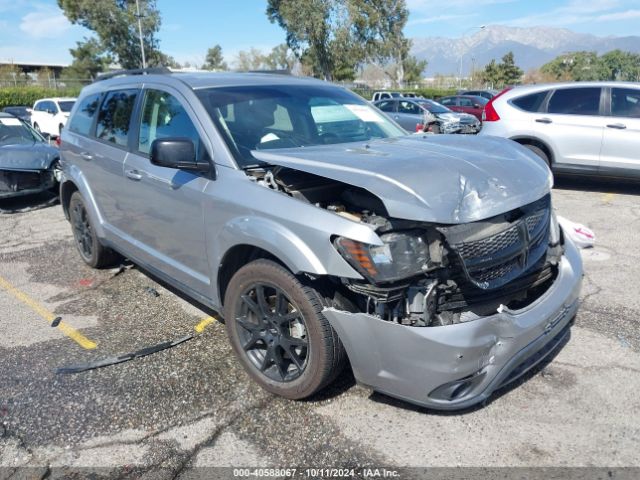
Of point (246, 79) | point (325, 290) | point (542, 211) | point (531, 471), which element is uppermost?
point (246, 79)

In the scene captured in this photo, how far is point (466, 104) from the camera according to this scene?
76.7ft

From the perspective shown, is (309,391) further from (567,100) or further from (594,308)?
→ (567,100)

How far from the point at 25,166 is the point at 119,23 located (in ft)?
130

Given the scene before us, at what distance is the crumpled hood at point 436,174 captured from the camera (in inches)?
97.9

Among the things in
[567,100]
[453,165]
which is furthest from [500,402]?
[567,100]

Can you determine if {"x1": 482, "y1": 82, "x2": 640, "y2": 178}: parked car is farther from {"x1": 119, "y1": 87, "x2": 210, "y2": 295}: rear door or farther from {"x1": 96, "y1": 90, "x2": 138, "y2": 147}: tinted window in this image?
{"x1": 119, "y1": 87, "x2": 210, "y2": 295}: rear door

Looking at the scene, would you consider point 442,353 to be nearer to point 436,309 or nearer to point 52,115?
point 436,309

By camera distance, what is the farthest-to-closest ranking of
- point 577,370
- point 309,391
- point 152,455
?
point 577,370 < point 309,391 < point 152,455

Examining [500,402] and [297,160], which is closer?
[297,160]

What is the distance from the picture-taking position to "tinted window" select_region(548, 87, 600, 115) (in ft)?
27.1

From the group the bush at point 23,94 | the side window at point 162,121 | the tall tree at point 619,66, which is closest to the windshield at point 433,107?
the side window at point 162,121

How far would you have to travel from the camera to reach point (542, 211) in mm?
3014

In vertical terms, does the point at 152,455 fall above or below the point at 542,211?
below

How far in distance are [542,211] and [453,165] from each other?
64cm
